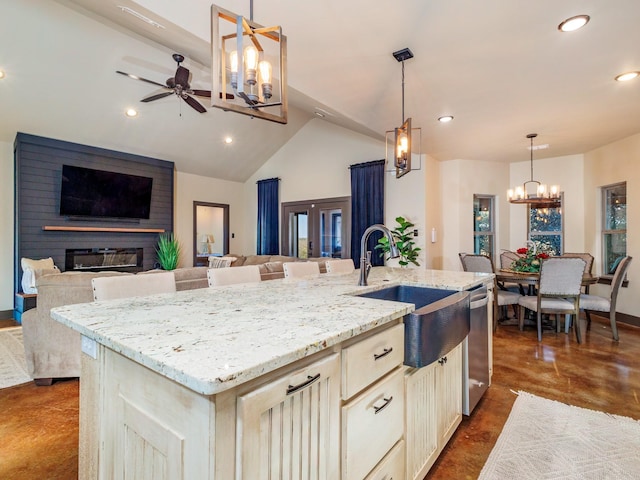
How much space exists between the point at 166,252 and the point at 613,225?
7.98 metres

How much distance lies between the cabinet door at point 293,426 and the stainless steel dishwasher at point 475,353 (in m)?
1.38

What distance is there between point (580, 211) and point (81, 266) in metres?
8.91

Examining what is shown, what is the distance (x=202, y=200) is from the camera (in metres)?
7.70

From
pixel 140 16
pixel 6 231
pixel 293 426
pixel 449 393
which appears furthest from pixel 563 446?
pixel 6 231

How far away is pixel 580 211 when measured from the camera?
5.75m

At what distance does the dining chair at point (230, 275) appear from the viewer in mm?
2223

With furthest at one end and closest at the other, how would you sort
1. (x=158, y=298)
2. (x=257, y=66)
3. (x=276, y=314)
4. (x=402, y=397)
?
(x=257, y=66) → (x=158, y=298) → (x=402, y=397) → (x=276, y=314)

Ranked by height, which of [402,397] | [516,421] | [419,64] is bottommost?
[516,421]

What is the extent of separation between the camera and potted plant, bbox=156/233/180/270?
6.56m

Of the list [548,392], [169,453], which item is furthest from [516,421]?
[169,453]

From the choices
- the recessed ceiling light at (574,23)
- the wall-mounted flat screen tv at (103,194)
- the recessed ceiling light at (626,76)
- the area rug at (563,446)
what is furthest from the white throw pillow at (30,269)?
the recessed ceiling light at (626,76)

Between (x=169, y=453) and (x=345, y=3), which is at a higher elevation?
(x=345, y=3)

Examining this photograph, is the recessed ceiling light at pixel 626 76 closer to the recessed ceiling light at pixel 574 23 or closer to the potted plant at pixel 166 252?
the recessed ceiling light at pixel 574 23

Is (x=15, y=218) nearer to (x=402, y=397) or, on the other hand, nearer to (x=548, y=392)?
(x=402, y=397)
